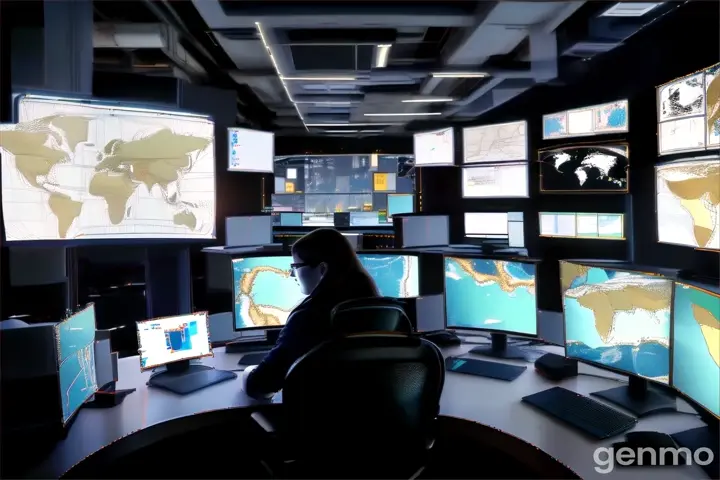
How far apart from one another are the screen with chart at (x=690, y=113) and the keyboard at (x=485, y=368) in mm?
1324

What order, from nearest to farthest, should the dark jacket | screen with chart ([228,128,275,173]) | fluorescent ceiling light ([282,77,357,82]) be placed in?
the dark jacket < screen with chart ([228,128,275,173]) < fluorescent ceiling light ([282,77,357,82])

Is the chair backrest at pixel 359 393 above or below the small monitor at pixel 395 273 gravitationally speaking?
below

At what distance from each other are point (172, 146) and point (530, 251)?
270 centimetres

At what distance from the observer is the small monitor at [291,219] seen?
9.50 metres

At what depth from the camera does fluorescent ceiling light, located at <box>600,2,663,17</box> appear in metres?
3.67

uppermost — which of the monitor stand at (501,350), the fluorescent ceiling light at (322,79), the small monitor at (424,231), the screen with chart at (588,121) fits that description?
the fluorescent ceiling light at (322,79)

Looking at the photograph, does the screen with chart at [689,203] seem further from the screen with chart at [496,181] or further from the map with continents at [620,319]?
the screen with chart at [496,181]

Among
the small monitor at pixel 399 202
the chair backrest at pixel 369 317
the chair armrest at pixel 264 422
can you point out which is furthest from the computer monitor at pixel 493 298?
the small monitor at pixel 399 202

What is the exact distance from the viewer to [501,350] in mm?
2342

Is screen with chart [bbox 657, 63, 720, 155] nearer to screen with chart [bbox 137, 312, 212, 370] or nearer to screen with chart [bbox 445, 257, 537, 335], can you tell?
screen with chart [bbox 445, 257, 537, 335]

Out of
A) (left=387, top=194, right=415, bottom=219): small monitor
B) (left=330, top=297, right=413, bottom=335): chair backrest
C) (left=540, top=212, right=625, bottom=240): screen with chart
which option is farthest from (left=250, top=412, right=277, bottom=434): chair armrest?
(left=387, top=194, right=415, bottom=219): small monitor

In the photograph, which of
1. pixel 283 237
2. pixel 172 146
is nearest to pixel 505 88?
pixel 283 237

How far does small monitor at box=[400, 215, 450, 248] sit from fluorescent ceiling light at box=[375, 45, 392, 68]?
Answer: 239cm

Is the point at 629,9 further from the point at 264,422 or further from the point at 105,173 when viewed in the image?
the point at 264,422
